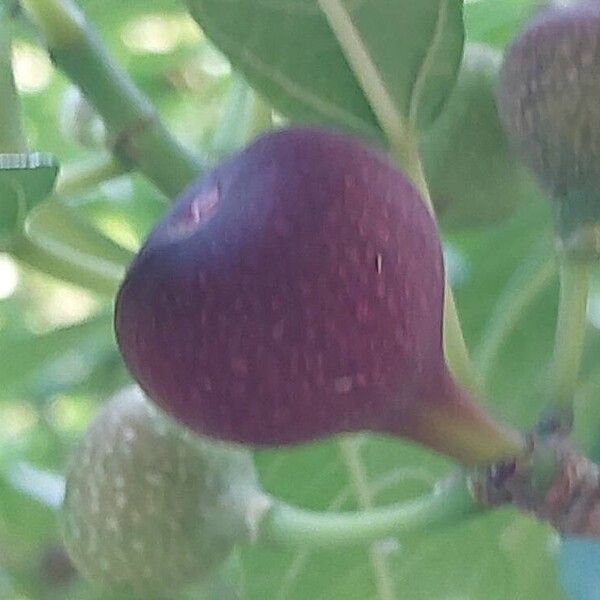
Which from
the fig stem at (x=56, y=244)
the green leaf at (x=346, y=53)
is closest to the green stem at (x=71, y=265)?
the fig stem at (x=56, y=244)

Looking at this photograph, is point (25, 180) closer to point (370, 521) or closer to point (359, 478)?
point (370, 521)

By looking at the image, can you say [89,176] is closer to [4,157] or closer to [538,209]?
[4,157]

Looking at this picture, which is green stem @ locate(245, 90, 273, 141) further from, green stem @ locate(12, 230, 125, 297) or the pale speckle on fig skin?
the pale speckle on fig skin

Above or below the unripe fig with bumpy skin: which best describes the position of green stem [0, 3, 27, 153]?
above

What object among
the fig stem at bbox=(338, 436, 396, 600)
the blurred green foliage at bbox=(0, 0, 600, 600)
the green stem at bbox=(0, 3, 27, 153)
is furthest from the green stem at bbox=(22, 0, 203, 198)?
the fig stem at bbox=(338, 436, 396, 600)

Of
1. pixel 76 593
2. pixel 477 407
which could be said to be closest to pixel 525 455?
pixel 477 407

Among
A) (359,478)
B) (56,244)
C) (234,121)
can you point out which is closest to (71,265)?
(56,244)
